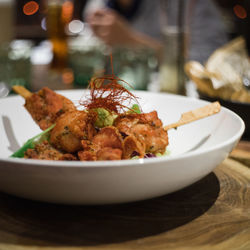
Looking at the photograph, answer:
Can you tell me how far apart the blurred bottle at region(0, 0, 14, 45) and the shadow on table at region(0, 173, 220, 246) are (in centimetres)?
280

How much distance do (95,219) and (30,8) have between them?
29.8ft

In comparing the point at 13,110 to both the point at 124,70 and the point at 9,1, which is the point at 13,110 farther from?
the point at 9,1

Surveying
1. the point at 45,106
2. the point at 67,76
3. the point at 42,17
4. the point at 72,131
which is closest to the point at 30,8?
the point at 42,17

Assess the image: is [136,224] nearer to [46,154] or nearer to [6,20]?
[46,154]

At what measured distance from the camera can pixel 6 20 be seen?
3.45 metres

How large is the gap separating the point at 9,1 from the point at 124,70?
154cm

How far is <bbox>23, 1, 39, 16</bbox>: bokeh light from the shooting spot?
29.4ft

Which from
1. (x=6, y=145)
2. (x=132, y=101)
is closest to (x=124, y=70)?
(x=132, y=101)

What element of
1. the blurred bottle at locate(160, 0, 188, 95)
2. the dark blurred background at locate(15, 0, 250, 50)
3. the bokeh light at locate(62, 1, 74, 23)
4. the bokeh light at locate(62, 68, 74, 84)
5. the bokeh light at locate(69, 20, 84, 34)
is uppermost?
the bokeh light at locate(62, 1, 74, 23)

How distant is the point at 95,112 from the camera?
3.82ft

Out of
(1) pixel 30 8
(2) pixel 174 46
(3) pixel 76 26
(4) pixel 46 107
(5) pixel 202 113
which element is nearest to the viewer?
(5) pixel 202 113

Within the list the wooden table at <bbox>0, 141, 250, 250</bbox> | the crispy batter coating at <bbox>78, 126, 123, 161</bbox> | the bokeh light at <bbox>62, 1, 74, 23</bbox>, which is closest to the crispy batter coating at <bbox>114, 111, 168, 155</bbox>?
the crispy batter coating at <bbox>78, 126, 123, 161</bbox>

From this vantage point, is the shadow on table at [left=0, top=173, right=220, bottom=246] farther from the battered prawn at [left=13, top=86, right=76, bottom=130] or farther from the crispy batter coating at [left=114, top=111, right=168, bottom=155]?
the battered prawn at [left=13, top=86, right=76, bottom=130]

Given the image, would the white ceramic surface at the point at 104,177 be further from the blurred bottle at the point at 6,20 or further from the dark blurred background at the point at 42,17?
the blurred bottle at the point at 6,20
